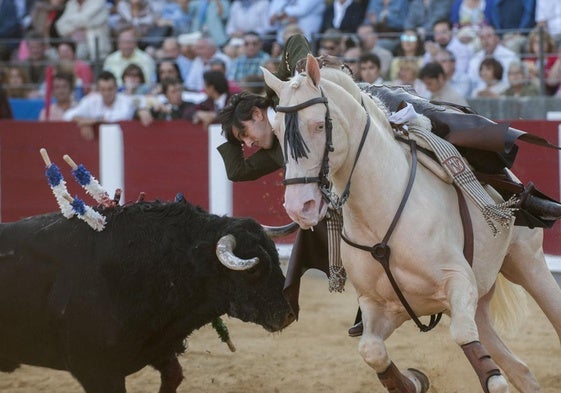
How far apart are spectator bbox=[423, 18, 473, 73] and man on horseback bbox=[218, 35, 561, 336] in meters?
5.14

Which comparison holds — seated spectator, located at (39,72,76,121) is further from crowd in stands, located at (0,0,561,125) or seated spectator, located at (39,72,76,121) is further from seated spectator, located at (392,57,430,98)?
seated spectator, located at (392,57,430,98)

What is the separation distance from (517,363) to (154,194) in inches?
226

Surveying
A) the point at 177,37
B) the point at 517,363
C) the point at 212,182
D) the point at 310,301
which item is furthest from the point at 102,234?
the point at 177,37

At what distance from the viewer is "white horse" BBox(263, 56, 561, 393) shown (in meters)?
4.33

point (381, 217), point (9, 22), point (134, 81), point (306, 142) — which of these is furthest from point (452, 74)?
point (9, 22)

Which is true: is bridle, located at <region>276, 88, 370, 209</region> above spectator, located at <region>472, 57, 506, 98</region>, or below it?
above

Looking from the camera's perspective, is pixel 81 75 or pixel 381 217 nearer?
pixel 381 217

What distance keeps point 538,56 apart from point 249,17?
381cm

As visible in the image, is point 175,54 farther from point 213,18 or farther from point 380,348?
Answer: point 380,348

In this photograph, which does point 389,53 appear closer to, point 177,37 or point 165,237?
point 177,37

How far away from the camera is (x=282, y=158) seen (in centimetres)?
527

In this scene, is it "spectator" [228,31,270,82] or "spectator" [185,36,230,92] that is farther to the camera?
"spectator" [185,36,230,92]

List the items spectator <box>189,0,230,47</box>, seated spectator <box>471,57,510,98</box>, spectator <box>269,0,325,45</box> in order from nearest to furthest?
seated spectator <box>471,57,510,98</box> → spectator <box>269,0,325,45</box> → spectator <box>189,0,230,47</box>

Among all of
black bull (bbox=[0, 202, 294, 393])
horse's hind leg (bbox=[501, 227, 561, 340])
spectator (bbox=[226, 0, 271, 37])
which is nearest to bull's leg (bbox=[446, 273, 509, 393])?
horse's hind leg (bbox=[501, 227, 561, 340])
